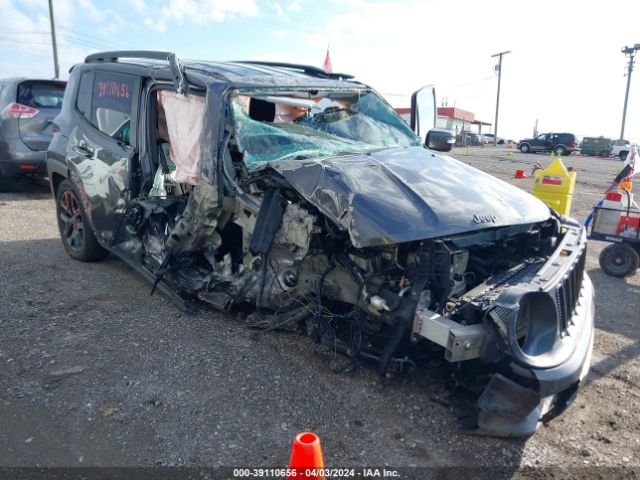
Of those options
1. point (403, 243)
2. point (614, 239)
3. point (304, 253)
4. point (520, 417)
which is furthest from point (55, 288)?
point (614, 239)

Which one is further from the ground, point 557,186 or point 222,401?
point 557,186

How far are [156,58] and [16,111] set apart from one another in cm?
535

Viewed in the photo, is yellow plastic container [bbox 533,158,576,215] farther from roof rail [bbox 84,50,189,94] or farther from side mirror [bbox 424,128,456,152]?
roof rail [bbox 84,50,189,94]

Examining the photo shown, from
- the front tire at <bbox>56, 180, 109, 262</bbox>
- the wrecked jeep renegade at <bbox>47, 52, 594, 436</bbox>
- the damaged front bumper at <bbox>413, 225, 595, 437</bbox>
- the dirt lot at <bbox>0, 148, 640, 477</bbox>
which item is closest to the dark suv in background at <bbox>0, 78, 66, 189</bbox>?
the front tire at <bbox>56, 180, 109, 262</bbox>

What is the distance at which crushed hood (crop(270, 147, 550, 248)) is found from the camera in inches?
113

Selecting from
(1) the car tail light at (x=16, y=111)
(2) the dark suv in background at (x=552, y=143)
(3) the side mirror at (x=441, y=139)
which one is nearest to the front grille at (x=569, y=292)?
(3) the side mirror at (x=441, y=139)

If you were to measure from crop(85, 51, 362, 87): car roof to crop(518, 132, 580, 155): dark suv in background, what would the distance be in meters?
34.0

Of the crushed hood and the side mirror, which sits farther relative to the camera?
the side mirror

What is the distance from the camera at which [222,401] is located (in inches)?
120

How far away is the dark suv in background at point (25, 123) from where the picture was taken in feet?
27.7

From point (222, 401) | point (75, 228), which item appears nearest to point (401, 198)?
point (222, 401)

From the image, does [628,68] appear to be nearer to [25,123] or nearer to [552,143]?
[552,143]

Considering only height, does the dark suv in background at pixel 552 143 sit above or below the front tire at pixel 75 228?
above

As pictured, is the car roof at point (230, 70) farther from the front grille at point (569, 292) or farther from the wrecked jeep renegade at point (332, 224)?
the front grille at point (569, 292)
